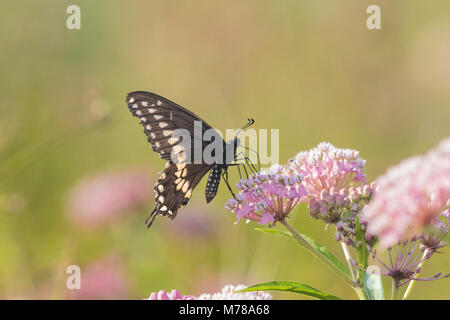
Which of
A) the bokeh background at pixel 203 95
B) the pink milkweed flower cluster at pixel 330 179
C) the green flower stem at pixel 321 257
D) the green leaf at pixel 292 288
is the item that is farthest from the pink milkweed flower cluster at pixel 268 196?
the bokeh background at pixel 203 95

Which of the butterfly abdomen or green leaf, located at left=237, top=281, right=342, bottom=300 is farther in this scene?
the butterfly abdomen

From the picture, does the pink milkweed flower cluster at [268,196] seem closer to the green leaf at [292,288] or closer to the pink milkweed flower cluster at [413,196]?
the green leaf at [292,288]

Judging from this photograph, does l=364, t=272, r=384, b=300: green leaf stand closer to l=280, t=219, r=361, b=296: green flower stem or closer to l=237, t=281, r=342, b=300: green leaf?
l=280, t=219, r=361, b=296: green flower stem

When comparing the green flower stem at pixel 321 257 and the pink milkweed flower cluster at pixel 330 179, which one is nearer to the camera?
the green flower stem at pixel 321 257

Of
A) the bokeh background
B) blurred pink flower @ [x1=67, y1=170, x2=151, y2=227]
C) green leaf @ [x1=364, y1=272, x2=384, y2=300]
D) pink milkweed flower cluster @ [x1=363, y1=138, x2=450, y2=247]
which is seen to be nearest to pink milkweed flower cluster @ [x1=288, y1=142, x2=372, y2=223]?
green leaf @ [x1=364, y1=272, x2=384, y2=300]

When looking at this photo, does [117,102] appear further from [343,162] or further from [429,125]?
[343,162]

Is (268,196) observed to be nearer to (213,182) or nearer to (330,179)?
(330,179)

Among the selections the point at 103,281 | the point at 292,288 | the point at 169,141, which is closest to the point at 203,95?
the point at 103,281

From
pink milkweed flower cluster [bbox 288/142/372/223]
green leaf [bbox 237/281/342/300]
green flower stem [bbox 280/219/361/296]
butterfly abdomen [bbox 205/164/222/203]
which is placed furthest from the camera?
butterfly abdomen [bbox 205/164/222/203]
